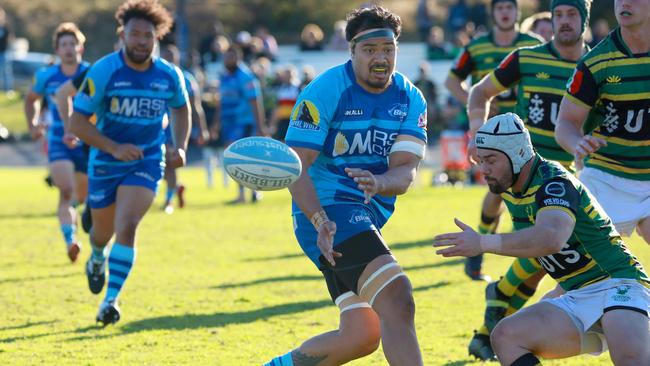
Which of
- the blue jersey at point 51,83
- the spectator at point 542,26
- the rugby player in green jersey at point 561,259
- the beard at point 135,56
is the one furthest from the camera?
the blue jersey at point 51,83

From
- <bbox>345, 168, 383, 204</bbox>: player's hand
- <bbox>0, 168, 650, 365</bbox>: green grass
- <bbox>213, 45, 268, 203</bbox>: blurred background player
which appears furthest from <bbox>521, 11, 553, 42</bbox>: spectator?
<bbox>213, 45, 268, 203</bbox>: blurred background player

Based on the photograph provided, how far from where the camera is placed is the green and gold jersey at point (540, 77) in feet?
27.2

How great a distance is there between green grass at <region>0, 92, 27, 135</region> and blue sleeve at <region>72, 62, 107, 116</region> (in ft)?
90.0

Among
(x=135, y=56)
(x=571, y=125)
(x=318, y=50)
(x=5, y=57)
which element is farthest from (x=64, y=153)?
(x=5, y=57)

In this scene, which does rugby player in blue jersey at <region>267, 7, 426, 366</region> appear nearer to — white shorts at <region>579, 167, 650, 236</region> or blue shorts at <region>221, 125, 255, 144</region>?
white shorts at <region>579, 167, 650, 236</region>

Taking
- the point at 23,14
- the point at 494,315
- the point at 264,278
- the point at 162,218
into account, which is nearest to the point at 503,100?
the point at 264,278

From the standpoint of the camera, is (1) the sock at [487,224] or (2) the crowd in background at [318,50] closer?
(1) the sock at [487,224]

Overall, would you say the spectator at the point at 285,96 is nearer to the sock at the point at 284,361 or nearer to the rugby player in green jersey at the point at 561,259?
the sock at the point at 284,361

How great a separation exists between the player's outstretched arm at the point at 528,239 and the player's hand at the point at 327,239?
0.57 metres

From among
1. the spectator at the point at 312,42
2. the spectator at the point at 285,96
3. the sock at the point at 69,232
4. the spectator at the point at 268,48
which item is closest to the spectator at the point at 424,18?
the spectator at the point at 312,42

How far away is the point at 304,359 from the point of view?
578 cm

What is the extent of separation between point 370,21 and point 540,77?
9.28ft

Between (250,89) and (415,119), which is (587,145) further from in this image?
(250,89)

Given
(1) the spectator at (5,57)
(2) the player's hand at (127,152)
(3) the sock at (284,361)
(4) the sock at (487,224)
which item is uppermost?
(2) the player's hand at (127,152)
